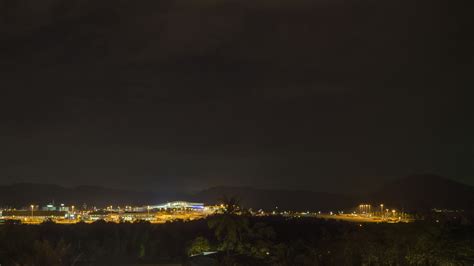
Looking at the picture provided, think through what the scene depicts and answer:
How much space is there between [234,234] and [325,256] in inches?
532

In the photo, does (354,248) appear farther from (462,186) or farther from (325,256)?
(462,186)

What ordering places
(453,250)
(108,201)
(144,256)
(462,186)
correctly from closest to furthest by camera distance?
1. (453,250)
2. (144,256)
3. (462,186)
4. (108,201)

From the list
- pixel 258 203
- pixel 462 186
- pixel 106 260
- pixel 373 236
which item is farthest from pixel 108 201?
pixel 373 236

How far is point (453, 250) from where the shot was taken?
3036 centimetres

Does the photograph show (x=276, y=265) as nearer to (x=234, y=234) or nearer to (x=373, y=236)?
(x=373, y=236)

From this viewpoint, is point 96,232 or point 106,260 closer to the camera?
point 106,260

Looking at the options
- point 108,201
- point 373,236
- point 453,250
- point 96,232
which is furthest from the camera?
point 108,201

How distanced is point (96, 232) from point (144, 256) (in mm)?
10357

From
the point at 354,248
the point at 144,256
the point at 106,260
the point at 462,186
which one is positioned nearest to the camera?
the point at 354,248

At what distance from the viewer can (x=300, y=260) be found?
3438cm

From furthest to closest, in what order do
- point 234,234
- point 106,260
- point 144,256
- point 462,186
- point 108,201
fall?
point 108,201 → point 462,186 → point 144,256 → point 106,260 → point 234,234

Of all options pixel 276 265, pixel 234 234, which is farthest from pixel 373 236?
pixel 234 234

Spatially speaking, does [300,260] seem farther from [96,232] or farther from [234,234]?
[96,232]

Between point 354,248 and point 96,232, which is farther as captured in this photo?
point 96,232
